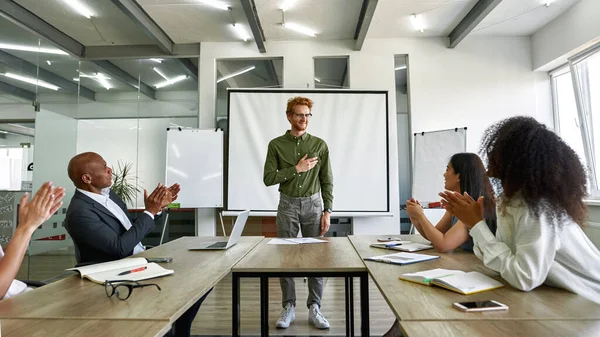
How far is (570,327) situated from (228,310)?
2619 millimetres

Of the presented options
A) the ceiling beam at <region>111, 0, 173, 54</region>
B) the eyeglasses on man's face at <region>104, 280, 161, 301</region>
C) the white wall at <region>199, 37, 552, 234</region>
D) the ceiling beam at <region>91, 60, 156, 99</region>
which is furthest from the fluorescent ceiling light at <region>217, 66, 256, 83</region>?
the eyeglasses on man's face at <region>104, 280, 161, 301</region>

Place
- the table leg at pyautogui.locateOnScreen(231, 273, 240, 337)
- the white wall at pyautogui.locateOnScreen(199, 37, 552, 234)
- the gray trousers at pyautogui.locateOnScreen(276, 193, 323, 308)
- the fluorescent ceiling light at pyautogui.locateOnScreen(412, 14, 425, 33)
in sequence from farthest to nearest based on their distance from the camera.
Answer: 1. the white wall at pyautogui.locateOnScreen(199, 37, 552, 234)
2. the fluorescent ceiling light at pyautogui.locateOnScreen(412, 14, 425, 33)
3. the gray trousers at pyautogui.locateOnScreen(276, 193, 323, 308)
4. the table leg at pyautogui.locateOnScreen(231, 273, 240, 337)

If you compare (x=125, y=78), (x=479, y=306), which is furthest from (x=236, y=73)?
(x=479, y=306)

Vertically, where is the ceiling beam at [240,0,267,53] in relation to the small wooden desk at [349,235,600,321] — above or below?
above

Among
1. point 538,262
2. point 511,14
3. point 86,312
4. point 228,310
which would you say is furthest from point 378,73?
point 86,312

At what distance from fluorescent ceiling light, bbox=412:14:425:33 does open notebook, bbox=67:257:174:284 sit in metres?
4.07

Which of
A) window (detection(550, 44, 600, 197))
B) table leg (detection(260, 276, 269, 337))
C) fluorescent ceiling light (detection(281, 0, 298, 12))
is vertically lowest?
table leg (detection(260, 276, 269, 337))

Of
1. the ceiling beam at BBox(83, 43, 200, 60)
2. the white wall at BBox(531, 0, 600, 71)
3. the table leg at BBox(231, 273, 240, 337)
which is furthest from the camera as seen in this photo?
the ceiling beam at BBox(83, 43, 200, 60)

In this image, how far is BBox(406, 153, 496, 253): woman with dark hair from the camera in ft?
5.63

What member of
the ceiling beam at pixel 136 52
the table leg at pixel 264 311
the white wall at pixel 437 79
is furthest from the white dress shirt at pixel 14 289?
the ceiling beam at pixel 136 52

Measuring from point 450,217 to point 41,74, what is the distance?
4531 millimetres

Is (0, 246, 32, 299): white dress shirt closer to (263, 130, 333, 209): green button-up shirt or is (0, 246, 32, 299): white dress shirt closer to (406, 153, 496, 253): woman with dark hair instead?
(263, 130, 333, 209): green button-up shirt

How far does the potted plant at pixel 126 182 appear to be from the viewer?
4.83 meters

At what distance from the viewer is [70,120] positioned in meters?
4.53
